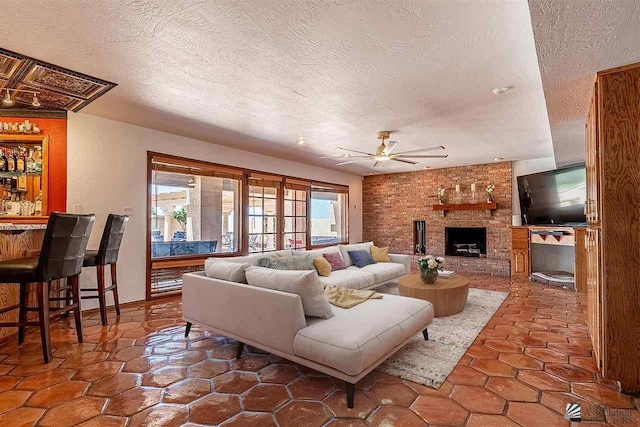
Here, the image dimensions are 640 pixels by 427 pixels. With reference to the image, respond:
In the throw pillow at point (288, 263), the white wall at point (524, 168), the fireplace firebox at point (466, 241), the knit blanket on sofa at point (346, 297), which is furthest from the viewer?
the fireplace firebox at point (466, 241)

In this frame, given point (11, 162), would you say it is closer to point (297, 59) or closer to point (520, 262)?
point (297, 59)

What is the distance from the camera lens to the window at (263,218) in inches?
239

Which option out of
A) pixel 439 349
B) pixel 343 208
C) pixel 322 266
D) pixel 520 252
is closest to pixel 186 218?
pixel 322 266

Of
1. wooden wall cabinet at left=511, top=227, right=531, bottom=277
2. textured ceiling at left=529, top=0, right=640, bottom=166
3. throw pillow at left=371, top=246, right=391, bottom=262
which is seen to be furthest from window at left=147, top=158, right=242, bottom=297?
wooden wall cabinet at left=511, top=227, right=531, bottom=277

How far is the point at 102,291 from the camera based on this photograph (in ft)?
11.3

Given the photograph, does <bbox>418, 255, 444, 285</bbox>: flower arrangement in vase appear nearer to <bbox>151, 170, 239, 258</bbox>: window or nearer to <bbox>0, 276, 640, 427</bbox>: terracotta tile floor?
<bbox>0, 276, 640, 427</bbox>: terracotta tile floor

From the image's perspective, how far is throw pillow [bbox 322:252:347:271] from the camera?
4809 millimetres

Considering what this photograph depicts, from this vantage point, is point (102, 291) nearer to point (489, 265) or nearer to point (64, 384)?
point (64, 384)

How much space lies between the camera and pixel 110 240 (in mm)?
3457

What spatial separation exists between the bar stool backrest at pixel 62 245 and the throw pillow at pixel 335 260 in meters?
3.01

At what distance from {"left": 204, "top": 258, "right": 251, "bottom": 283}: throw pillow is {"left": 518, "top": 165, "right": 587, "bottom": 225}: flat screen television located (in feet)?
19.0

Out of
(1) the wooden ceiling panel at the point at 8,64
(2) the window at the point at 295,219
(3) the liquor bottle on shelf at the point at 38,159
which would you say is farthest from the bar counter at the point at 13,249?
(2) the window at the point at 295,219

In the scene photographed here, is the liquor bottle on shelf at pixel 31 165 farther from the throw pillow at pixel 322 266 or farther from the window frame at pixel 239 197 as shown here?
the throw pillow at pixel 322 266

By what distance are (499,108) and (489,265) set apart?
174 inches
